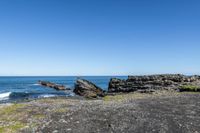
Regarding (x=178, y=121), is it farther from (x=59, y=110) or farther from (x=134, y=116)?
(x=59, y=110)

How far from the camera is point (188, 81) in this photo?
214 ft

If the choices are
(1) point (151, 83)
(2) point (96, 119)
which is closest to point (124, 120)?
(2) point (96, 119)

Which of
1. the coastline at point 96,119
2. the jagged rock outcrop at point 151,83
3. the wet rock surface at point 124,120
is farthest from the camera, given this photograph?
the jagged rock outcrop at point 151,83

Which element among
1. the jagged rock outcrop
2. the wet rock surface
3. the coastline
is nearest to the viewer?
the wet rock surface

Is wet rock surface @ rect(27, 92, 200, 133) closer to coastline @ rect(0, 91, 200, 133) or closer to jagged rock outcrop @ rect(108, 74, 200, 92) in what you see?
coastline @ rect(0, 91, 200, 133)

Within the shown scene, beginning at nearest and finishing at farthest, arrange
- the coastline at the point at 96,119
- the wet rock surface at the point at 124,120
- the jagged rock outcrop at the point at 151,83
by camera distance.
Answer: the wet rock surface at the point at 124,120 → the coastline at the point at 96,119 → the jagged rock outcrop at the point at 151,83

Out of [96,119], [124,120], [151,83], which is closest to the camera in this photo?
[124,120]

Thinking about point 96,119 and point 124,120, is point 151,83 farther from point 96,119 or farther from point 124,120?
point 96,119

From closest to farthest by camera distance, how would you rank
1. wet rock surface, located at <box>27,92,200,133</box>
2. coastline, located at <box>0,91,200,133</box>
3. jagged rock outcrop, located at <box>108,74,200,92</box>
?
1. wet rock surface, located at <box>27,92,200,133</box>
2. coastline, located at <box>0,91,200,133</box>
3. jagged rock outcrop, located at <box>108,74,200,92</box>

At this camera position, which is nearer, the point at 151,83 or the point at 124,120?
the point at 124,120

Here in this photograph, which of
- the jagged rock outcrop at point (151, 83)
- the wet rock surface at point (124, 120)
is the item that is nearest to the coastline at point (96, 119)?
the wet rock surface at point (124, 120)

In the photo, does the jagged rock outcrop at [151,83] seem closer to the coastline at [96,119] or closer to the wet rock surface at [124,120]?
the coastline at [96,119]

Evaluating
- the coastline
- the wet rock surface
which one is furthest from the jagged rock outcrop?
the wet rock surface

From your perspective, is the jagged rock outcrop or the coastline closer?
the coastline
